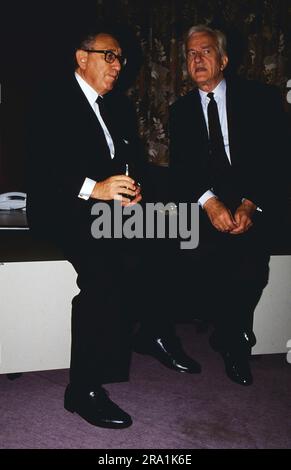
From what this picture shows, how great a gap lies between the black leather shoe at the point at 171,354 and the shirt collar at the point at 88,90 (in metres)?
0.97

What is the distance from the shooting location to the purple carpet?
143 centimetres

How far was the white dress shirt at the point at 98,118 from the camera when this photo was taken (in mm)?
1579

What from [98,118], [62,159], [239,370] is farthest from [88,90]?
[239,370]

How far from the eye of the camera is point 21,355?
5.67 ft

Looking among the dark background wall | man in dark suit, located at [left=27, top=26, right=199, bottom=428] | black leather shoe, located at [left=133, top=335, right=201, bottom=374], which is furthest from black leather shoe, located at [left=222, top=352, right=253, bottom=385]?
the dark background wall

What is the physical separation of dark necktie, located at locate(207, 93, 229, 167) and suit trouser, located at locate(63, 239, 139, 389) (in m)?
0.73

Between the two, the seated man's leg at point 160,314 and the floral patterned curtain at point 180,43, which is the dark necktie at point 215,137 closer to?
the seated man's leg at point 160,314

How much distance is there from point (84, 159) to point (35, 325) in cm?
62

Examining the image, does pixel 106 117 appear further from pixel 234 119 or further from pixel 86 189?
pixel 234 119

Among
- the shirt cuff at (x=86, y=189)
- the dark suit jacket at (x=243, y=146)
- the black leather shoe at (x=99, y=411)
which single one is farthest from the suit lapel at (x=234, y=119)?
the black leather shoe at (x=99, y=411)

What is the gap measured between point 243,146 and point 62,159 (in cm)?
85

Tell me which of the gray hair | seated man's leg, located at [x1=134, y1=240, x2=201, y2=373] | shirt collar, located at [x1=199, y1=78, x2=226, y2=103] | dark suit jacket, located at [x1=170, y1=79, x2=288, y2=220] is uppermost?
the gray hair

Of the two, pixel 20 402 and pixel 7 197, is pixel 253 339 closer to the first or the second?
pixel 20 402

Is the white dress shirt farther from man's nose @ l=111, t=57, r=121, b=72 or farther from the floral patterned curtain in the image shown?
the floral patterned curtain
